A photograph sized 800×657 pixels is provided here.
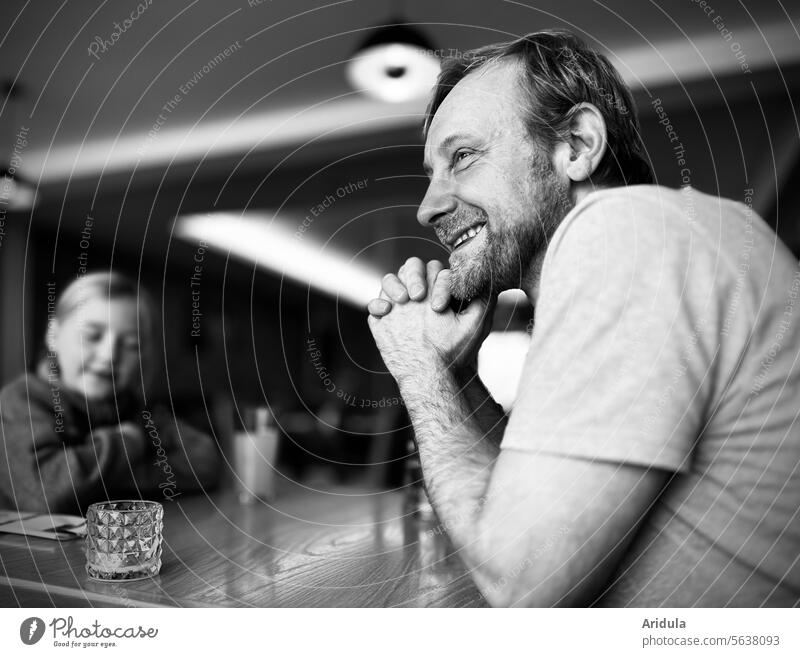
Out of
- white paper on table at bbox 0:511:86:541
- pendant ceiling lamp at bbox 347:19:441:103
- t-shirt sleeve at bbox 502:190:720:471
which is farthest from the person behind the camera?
pendant ceiling lamp at bbox 347:19:441:103

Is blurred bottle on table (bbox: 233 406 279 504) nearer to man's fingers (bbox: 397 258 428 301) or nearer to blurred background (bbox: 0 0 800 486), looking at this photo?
blurred background (bbox: 0 0 800 486)

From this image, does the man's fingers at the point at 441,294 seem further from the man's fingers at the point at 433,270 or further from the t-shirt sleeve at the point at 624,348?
the t-shirt sleeve at the point at 624,348

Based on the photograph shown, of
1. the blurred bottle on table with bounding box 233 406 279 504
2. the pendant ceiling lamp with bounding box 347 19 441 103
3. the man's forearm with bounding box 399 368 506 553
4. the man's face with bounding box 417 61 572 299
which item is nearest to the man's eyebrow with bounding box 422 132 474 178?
the man's face with bounding box 417 61 572 299

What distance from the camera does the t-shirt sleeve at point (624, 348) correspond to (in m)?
0.48

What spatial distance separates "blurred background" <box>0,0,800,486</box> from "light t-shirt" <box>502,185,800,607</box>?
198 millimetres

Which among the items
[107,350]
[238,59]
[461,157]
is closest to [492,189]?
[461,157]

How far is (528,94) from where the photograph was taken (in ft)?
2.10

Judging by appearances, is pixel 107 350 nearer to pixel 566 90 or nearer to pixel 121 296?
pixel 121 296

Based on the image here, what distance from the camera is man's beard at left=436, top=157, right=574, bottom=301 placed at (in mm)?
634

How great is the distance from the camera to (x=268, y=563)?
0.59m

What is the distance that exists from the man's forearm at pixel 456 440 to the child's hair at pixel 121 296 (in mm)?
326

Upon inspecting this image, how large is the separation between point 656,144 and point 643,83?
7 cm
